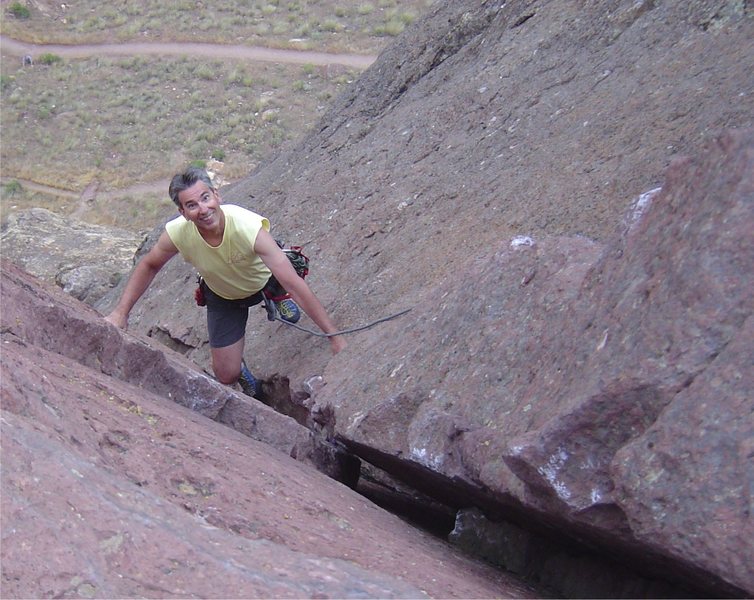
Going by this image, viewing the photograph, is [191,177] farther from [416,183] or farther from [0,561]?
[0,561]

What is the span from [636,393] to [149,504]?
1532 mm

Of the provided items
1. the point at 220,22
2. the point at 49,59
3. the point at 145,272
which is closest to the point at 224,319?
the point at 145,272

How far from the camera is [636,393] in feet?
10.0

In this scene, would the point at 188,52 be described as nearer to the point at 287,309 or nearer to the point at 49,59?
the point at 49,59

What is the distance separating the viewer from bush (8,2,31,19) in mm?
38375

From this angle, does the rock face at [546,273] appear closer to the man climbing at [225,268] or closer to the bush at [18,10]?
the man climbing at [225,268]

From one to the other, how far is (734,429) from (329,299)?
172 inches

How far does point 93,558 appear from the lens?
255 centimetres

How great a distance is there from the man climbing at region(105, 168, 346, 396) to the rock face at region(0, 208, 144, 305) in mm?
4837

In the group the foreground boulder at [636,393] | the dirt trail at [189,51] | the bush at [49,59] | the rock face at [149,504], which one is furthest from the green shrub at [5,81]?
the foreground boulder at [636,393]

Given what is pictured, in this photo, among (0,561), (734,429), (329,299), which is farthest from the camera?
(329,299)

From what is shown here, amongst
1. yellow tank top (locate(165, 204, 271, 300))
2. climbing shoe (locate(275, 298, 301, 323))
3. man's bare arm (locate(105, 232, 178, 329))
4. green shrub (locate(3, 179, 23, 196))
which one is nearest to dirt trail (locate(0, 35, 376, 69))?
green shrub (locate(3, 179, 23, 196))

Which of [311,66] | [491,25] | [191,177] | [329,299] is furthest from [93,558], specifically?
[311,66]

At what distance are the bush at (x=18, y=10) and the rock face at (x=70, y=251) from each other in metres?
27.7
